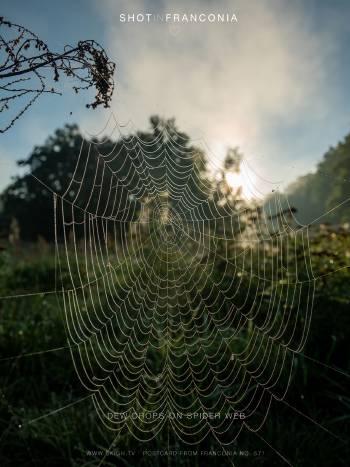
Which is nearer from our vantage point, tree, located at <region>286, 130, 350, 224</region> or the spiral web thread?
the spiral web thread

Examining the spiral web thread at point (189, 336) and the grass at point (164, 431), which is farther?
the spiral web thread at point (189, 336)

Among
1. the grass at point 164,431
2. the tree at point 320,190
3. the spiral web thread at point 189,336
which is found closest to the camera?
the grass at point 164,431

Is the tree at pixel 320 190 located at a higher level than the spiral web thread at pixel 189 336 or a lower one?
higher

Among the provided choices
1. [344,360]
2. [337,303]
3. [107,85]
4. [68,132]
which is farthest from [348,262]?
[68,132]

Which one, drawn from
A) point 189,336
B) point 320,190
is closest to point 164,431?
point 189,336

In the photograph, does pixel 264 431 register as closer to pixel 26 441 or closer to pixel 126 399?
pixel 126 399

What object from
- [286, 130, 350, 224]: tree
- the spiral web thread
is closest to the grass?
the spiral web thread

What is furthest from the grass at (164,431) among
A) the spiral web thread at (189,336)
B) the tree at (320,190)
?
the tree at (320,190)

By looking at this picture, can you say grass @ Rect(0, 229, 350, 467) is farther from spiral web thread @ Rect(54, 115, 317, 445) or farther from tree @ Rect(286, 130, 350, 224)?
tree @ Rect(286, 130, 350, 224)

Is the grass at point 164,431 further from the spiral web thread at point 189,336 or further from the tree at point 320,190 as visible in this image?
the tree at point 320,190

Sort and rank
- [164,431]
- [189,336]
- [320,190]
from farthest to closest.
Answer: [320,190] → [189,336] → [164,431]

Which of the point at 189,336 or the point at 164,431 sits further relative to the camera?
the point at 189,336

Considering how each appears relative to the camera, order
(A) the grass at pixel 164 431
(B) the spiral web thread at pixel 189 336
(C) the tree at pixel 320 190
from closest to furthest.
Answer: (A) the grass at pixel 164 431
(B) the spiral web thread at pixel 189 336
(C) the tree at pixel 320 190

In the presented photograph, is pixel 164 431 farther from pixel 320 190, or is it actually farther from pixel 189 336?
pixel 320 190
